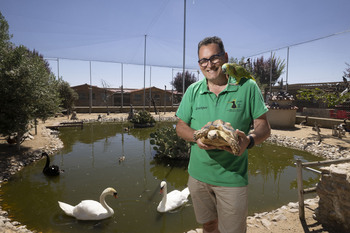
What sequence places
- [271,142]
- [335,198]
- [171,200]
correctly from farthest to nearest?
[271,142]
[171,200]
[335,198]

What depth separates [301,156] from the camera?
9742 mm

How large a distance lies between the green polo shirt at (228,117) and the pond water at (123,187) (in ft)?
10.4

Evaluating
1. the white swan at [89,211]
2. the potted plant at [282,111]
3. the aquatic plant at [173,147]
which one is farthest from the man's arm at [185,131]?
the potted plant at [282,111]

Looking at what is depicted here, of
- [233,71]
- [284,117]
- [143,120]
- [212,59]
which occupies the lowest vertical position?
[143,120]

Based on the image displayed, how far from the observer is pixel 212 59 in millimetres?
1818

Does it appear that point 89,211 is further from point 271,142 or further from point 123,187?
point 271,142

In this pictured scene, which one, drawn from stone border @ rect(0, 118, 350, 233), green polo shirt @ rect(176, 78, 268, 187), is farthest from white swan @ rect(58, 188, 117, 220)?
green polo shirt @ rect(176, 78, 268, 187)

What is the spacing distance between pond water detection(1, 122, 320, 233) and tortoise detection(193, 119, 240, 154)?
11.4 feet

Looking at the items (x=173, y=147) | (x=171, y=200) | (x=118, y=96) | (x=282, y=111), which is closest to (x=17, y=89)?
(x=173, y=147)

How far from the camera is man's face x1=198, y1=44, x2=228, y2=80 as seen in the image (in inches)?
71.3

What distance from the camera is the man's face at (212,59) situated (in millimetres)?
1812

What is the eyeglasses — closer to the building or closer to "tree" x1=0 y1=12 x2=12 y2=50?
"tree" x1=0 y1=12 x2=12 y2=50

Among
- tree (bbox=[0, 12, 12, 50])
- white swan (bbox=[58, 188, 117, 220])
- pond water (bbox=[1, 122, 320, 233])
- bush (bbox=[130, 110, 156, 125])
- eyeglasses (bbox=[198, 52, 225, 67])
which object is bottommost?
pond water (bbox=[1, 122, 320, 233])

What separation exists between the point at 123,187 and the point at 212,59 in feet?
18.1
